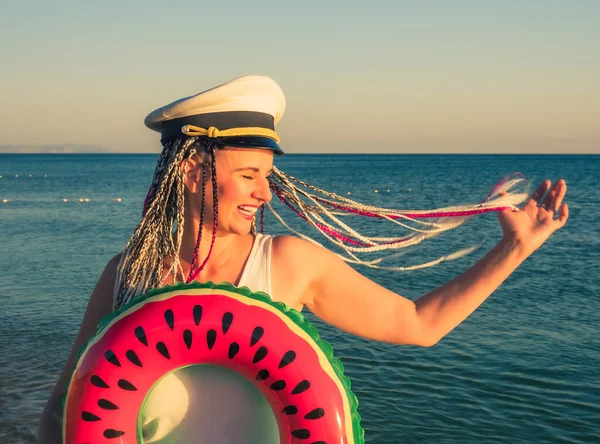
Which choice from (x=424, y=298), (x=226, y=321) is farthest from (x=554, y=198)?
(x=226, y=321)

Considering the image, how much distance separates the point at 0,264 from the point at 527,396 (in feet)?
34.6

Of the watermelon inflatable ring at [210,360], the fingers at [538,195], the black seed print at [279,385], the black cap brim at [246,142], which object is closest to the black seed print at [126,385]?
the watermelon inflatable ring at [210,360]

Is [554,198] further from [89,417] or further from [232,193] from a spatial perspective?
[89,417]

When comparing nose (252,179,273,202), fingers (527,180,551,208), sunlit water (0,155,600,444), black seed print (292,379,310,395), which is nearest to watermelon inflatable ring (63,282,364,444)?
black seed print (292,379,310,395)

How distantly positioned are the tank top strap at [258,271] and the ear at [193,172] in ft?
0.73

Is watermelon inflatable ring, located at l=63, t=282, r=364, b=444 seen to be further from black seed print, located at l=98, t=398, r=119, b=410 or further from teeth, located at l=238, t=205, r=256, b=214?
teeth, located at l=238, t=205, r=256, b=214

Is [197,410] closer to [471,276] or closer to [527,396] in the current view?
[471,276]

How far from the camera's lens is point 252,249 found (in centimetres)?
190

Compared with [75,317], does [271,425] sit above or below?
above

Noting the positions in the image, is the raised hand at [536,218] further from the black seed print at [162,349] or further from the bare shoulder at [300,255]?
the black seed print at [162,349]

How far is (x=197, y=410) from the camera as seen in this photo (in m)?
1.79

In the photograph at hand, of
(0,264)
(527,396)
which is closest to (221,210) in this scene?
(527,396)

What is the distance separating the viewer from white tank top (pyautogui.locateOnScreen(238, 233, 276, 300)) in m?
1.85

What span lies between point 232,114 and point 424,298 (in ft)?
2.25
